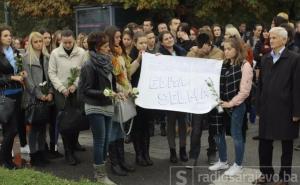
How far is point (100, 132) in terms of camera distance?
6.79 meters

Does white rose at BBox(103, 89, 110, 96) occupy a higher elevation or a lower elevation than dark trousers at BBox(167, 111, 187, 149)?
higher

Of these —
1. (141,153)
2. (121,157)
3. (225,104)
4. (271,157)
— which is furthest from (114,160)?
(271,157)

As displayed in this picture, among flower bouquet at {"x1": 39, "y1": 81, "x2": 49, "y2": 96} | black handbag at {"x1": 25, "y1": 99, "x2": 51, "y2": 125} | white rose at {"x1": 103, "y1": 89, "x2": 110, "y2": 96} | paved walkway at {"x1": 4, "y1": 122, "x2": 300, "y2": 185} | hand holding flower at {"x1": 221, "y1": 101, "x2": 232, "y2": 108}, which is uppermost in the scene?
white rose at {"x1": 103, "y1": 89, "x2": 110, "y2": 96}

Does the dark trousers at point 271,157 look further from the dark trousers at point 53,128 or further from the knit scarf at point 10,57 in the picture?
the knit scarf at point 10,57

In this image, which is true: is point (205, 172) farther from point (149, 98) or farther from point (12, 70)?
point (12, 70)

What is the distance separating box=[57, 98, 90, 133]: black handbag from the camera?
765 centimetres

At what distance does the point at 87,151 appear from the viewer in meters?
9.01

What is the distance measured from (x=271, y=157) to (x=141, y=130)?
205cm

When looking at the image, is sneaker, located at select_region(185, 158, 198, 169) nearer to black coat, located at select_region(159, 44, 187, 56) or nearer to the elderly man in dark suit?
the elderly man in dark suit

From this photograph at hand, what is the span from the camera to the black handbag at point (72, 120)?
25.1 ft

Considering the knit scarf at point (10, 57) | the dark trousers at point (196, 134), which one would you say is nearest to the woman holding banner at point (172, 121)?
the dark trousers at point (196, 134)

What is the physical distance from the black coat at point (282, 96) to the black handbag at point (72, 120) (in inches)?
101

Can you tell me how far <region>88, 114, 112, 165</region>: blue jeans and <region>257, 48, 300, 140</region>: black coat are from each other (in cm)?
197

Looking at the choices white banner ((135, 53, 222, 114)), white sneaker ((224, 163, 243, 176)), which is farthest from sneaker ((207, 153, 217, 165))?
white banner ((135, 53, 222, 114))
